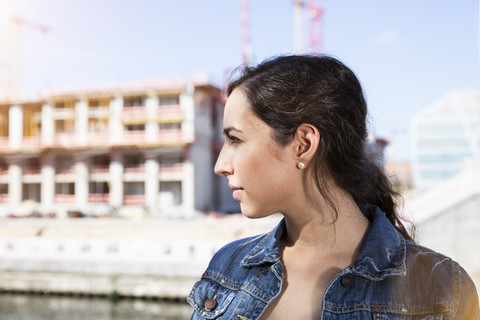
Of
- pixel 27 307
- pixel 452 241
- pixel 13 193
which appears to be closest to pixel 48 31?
pixel 13 193

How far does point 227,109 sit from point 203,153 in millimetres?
33621

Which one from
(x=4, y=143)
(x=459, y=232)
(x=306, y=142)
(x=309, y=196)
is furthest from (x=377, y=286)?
(x=4, y=143)

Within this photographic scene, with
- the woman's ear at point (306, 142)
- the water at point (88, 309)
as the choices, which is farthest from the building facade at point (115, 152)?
the woman's ear at point (306, 142)

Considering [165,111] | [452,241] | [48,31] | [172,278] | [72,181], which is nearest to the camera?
[452,241]

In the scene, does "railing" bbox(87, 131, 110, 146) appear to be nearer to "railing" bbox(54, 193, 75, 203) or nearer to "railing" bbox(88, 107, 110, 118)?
"railing" bbox(88, 107, 110, 118)

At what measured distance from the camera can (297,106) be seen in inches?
62.6

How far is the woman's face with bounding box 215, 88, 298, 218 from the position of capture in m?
1.63

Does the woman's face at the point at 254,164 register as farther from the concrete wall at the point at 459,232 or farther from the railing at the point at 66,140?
the railing at the point at 66,140

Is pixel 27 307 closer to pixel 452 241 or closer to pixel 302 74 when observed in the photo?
pixel 452 241

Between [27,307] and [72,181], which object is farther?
[72,181]

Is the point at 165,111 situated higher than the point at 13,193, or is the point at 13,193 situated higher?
the point at 165,111

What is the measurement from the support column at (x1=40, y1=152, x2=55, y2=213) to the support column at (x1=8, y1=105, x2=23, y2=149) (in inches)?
101

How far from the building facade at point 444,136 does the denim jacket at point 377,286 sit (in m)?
64.3

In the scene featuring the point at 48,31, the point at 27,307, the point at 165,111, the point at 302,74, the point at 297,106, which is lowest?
the point at 27,307
